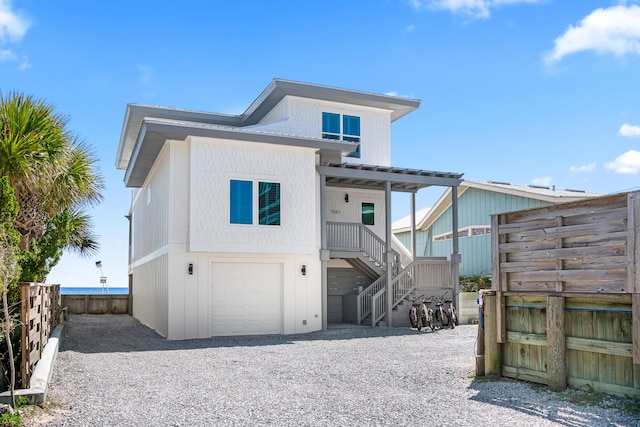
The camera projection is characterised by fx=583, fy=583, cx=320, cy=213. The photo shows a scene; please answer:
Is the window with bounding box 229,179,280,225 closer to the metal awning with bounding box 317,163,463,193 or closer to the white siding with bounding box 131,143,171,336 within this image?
the white siding with bounding box 131,143,171,336

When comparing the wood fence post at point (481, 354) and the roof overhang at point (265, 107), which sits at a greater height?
the roof overhang at point (265, 107)

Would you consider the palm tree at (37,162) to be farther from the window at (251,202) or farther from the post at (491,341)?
the post at (491,341)

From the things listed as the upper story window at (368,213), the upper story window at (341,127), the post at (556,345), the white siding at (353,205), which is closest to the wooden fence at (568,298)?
the post at (556,345)

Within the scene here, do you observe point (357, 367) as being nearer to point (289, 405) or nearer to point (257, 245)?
point (289, 405)

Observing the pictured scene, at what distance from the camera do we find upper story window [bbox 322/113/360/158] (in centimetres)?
2028

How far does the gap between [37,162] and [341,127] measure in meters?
10.5

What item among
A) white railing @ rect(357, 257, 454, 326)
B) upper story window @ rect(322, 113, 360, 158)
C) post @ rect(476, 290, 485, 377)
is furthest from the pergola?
post @ rect(476, 290, 485, 377)

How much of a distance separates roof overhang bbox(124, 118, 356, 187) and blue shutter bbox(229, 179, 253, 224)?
1.27m

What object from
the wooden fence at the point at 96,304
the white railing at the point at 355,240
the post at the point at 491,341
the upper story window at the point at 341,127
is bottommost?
the wooden fence at the point at 96,304

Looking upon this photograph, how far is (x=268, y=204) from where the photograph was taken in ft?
53.5

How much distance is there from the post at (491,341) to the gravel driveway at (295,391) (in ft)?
0.93

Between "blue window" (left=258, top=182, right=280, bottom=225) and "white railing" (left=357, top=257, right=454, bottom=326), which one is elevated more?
"blue window" (left=258, top=182, right=280, bottom=225)

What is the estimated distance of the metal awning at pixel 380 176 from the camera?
59.7ft

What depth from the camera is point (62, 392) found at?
7879mm
